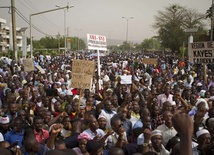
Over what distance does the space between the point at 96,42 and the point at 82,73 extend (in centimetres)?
262

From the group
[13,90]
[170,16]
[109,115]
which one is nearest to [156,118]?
[109,115]

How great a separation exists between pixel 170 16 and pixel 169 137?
4714 cm

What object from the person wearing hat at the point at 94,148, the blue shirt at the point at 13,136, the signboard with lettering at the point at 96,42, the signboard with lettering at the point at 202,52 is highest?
the signboard with lettering at the point at 96,42

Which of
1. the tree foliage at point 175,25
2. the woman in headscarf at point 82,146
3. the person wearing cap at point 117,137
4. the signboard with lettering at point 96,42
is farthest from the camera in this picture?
the tree foliage at point 175,25

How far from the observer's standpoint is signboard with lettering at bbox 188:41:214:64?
8.23 m

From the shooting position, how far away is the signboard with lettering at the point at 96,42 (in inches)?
374

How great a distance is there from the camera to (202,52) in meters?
8.38

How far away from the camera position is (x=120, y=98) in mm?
7914

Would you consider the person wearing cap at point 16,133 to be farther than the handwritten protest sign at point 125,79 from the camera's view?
No

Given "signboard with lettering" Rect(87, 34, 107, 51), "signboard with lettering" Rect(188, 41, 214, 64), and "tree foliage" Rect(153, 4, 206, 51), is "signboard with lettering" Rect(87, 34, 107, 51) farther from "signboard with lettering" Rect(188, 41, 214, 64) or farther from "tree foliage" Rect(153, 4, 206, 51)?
"tree foliage" Rect(153, 4, 206, 51)

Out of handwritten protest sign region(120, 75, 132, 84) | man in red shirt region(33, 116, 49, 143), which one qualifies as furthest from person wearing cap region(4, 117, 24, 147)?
handwritten protest sign region(120, 75, 132, 84)

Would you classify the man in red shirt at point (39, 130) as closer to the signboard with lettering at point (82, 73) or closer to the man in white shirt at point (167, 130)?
the man in white shirt at point (167, 130)

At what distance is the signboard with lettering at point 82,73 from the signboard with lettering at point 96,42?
85.2 inches

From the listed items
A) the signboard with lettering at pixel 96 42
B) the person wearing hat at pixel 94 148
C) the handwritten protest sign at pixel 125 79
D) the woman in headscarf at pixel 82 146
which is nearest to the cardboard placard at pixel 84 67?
the handwritten protest sign at pixel 125 79
